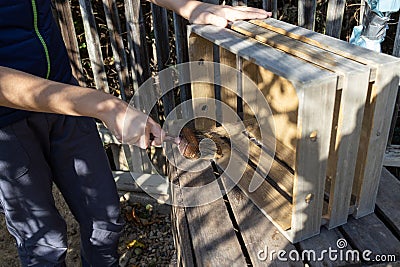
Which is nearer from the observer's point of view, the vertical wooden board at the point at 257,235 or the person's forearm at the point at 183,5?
the vertical wooden board at the point at 257,235

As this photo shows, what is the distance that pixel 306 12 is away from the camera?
83.0 inches

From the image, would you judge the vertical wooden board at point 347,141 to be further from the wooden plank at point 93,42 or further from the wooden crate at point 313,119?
the wooden plank at point 93,42

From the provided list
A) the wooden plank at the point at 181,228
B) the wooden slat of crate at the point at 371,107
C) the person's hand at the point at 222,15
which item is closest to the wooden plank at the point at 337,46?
the wooden slat of crate at the point at 371,107

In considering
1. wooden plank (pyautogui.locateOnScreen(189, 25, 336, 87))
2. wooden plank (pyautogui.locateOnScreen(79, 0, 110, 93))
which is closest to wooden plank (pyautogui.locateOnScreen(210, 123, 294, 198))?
wooden plank (pyautogui.locateOnScreen(189, 25, 336, 87))

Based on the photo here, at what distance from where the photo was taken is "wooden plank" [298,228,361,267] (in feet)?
4.56

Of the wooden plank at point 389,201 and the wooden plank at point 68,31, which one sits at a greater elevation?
the wooden plank at point 68,31

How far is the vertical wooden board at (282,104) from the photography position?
1623 mm

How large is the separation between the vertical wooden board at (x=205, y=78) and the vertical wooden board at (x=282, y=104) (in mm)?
244

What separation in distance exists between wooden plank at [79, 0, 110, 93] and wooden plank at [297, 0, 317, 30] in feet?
3.51

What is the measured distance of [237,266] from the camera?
141cm

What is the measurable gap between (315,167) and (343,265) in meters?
0.34

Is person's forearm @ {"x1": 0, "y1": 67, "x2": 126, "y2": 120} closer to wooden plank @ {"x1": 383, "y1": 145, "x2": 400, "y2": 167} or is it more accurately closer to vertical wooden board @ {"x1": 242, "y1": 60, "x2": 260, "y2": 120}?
vertical wooden board @ {"x1": 242, "y1": 60, "x2": 260, "y2": 120}

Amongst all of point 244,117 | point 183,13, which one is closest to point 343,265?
point 244,117

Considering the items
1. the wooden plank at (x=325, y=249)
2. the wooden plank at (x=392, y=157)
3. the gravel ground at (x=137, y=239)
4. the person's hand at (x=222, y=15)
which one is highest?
the person's hand at (x=222, y=15)
